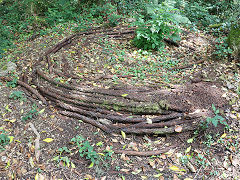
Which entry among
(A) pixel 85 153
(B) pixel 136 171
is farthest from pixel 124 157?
(A) pixel 85 153

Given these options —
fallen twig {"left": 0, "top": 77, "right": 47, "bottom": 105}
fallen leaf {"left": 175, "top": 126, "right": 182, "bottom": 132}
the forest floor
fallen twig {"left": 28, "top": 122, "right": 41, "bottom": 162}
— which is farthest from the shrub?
fallen twig {"left": 28, "top": 122, "right": 41, "bottom": 162}

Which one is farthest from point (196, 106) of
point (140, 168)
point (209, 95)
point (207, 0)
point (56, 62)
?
point (207, 0)

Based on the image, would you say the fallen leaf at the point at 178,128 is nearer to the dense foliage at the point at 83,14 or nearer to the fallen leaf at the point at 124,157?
the fallen leaf at the point at 124,157

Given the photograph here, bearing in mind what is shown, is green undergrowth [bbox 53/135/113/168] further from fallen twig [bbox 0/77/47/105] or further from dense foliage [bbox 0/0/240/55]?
dense foliage [bbox 0/0/240/55]

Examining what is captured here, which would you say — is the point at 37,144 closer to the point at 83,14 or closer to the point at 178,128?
the point at 178,128

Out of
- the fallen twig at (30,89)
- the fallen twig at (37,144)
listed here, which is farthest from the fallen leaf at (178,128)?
the fallen twig at (30,89)

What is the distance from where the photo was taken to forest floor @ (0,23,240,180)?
116 inches

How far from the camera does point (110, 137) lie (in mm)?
3424

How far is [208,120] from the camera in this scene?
3.18 m

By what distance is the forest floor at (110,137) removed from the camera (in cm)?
294

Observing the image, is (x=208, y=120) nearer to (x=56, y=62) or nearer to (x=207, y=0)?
(x=56, y=62)

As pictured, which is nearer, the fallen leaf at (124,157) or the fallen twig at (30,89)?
the fallen leaf at (124,157)

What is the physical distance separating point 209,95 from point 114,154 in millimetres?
2196

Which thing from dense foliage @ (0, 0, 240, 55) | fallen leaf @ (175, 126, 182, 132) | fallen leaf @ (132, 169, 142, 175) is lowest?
fallen leaf @ (132, 169, 142, 175)
